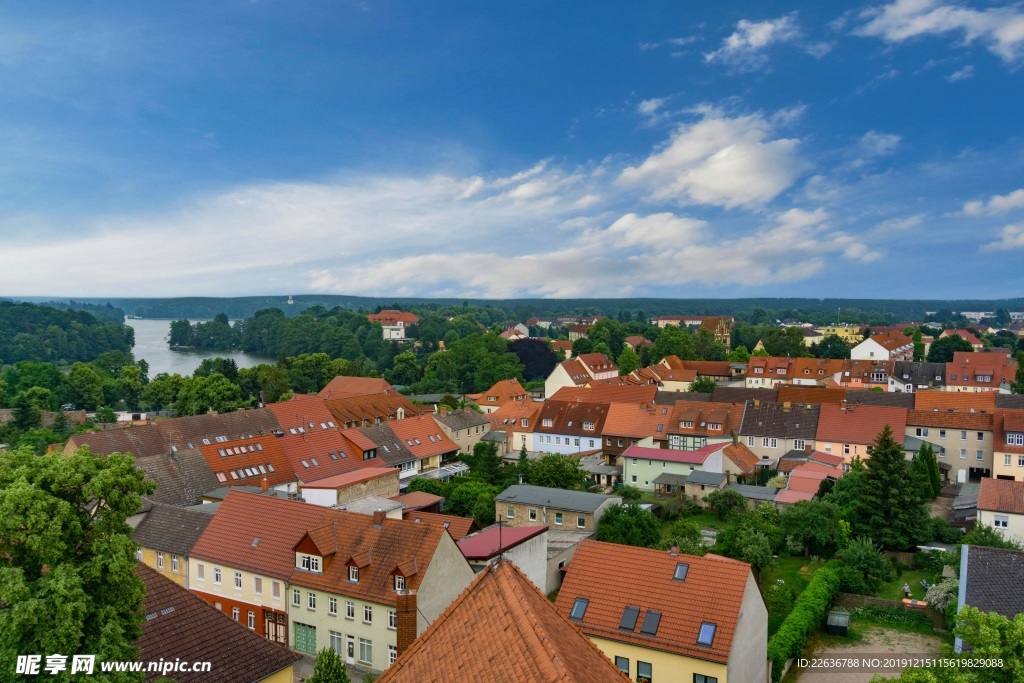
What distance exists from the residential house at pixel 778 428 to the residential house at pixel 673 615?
1279 inches

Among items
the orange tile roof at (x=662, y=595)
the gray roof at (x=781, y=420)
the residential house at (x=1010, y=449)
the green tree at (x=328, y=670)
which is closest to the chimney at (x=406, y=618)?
the green tree at (x=328, y=670)

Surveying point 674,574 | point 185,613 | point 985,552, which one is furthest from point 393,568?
point 985,552

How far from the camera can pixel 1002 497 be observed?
31.8m

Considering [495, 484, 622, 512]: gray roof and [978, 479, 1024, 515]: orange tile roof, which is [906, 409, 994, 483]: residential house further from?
[495, 484, 622, 512]: gray roof

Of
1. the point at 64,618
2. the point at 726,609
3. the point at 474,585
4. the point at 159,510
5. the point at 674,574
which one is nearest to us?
the point at 474,585

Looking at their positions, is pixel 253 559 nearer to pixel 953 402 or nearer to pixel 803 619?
pixel 803 619

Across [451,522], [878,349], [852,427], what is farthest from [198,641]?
[878,349]

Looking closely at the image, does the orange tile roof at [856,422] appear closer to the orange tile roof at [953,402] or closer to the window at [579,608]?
the orange tile roof at [953,402]

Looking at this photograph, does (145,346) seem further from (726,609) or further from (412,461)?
(726,609)

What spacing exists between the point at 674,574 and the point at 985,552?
1009cm

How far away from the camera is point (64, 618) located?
1045 cm

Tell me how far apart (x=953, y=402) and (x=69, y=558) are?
58000mm

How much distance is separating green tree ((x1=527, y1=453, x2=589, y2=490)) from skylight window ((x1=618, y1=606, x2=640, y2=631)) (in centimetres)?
2110

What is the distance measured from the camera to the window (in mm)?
19766
